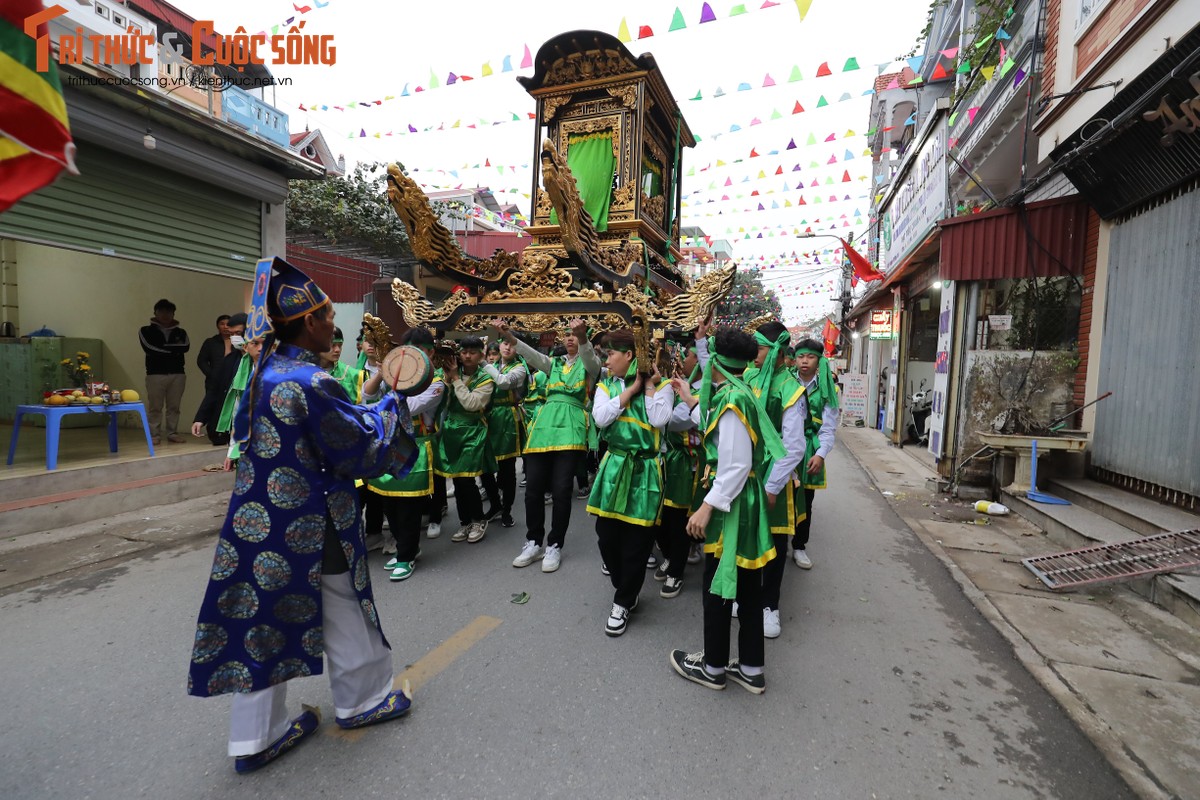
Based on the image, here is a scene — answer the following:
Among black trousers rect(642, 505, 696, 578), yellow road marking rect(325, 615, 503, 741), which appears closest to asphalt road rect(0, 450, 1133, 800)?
yellow road marking rect(325, 615, 503, 741)

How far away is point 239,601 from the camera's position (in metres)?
2.09

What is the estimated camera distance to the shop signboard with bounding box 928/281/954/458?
801 cm

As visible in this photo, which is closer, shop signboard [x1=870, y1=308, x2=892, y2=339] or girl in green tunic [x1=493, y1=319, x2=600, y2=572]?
girl in green tunic [x1=493, y1=319, x2=600, y2=572]

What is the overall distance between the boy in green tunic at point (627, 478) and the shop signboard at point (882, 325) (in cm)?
1212

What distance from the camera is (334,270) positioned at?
15977 mm

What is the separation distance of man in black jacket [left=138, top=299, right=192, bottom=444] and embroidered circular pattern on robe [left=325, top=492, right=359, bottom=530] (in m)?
6.86

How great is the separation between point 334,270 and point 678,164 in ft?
39.7

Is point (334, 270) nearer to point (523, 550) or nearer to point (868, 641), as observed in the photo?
point (523, 550)

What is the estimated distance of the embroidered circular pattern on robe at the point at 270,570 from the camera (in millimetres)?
2086

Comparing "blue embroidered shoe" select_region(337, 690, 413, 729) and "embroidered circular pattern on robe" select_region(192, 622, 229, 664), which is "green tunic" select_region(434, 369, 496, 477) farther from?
"embroidered circular pattern on robe" select_region(192, 622, 229, 664)

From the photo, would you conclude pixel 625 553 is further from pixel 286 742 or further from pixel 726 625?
pixel 286 742

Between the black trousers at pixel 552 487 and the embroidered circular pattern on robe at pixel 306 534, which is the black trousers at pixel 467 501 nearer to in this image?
the black trousers at pixel 552 487

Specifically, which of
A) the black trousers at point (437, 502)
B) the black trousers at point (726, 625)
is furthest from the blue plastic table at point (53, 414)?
the black trousers at point (726, 625)

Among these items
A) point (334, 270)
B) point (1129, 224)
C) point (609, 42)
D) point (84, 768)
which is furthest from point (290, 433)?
point (334, 270)
